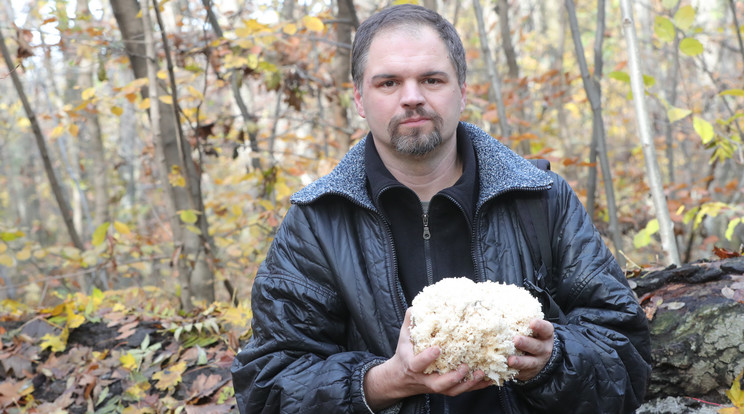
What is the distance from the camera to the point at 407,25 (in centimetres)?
223

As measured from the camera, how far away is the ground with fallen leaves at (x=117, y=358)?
308cm

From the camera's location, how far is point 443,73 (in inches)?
87.0

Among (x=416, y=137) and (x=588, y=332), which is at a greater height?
(x=416, y=137)

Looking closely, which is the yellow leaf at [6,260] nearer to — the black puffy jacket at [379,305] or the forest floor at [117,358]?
the forest floor at [117,358]

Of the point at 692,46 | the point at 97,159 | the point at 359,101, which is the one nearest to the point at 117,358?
the point at 359,101

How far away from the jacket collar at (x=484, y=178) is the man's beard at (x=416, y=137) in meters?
0.19

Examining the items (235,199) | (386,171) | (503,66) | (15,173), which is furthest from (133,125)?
(386,171)

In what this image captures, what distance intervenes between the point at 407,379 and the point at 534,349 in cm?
38

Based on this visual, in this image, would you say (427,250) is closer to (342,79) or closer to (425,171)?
(425,171)

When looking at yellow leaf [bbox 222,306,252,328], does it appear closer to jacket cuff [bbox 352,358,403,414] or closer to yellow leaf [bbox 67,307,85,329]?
yellow leaf [bbox 67,307,85,329]

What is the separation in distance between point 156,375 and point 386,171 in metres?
1.91

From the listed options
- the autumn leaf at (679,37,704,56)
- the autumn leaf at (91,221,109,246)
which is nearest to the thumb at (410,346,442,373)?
the autumn leaf at (679,37,704,56)

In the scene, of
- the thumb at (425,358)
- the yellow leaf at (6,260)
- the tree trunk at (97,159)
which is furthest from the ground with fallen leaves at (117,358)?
the tree trunk at (97,159)

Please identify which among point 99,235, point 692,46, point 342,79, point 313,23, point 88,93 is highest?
point 313,23
